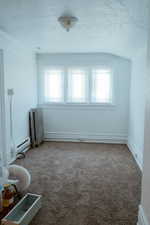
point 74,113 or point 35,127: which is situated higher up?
point 74,113

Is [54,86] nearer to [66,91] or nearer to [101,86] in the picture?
[66,91]

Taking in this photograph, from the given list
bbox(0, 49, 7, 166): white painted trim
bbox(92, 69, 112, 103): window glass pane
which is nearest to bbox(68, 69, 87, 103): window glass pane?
bbox(92, 69, 112, 103): window glass pane

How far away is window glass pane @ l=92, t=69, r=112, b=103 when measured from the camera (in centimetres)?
475

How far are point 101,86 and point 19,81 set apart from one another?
2.08m

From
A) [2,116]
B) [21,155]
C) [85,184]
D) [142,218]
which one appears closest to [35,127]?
[21,155]

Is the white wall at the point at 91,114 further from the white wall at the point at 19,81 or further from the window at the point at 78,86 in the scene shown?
the white wall at the point at 19,81

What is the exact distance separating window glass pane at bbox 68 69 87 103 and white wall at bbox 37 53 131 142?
0.71 ft

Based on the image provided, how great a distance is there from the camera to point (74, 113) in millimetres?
4922

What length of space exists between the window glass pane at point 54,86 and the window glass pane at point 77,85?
→ 25 centimetres

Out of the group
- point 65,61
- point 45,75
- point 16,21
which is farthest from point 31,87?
point 16,21

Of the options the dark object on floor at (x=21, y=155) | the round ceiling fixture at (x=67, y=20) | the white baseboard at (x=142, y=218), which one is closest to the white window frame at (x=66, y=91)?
the dark object on floor at (x=21, y=155)

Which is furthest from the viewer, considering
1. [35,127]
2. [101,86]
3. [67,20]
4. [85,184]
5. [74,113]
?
[74,113]

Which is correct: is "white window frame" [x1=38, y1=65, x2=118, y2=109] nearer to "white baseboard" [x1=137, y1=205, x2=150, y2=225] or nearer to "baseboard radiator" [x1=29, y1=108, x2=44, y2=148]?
"baseboard radiator" [x1=29, y1=108, x2=44, y2=148]

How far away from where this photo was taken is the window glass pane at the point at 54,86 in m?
4.92
